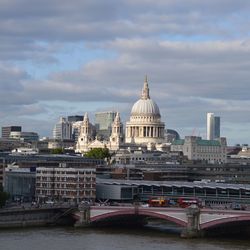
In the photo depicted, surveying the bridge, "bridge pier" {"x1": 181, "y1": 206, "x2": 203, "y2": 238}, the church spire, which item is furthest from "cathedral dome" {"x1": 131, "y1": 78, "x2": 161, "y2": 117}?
"bridge pier" {"x1": 181, "y1": 206, "x2": 203, "y2": 238}

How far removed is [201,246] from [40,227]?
54.7ft

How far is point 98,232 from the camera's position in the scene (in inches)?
2491

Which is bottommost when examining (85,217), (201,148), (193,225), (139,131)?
(193,225)

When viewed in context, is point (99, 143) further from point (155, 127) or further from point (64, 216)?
point (64, 216)

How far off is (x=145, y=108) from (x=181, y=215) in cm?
10728

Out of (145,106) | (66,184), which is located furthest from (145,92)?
(66,184)

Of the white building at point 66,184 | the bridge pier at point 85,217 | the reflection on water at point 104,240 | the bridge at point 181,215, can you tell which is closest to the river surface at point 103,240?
the reflection on water at point 104,240

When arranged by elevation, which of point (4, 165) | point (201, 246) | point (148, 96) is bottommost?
point (201, 246)

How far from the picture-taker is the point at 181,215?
61.9 metres

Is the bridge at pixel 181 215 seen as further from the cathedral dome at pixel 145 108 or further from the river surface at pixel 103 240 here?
the cathedral dome at pixel 145 108

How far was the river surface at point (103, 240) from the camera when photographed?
178 feet

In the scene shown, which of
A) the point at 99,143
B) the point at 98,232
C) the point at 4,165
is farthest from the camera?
the point at 99,143

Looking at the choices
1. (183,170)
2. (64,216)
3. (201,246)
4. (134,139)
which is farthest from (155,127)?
(201,246)

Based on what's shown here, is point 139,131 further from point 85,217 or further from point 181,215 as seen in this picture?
point 181,215
